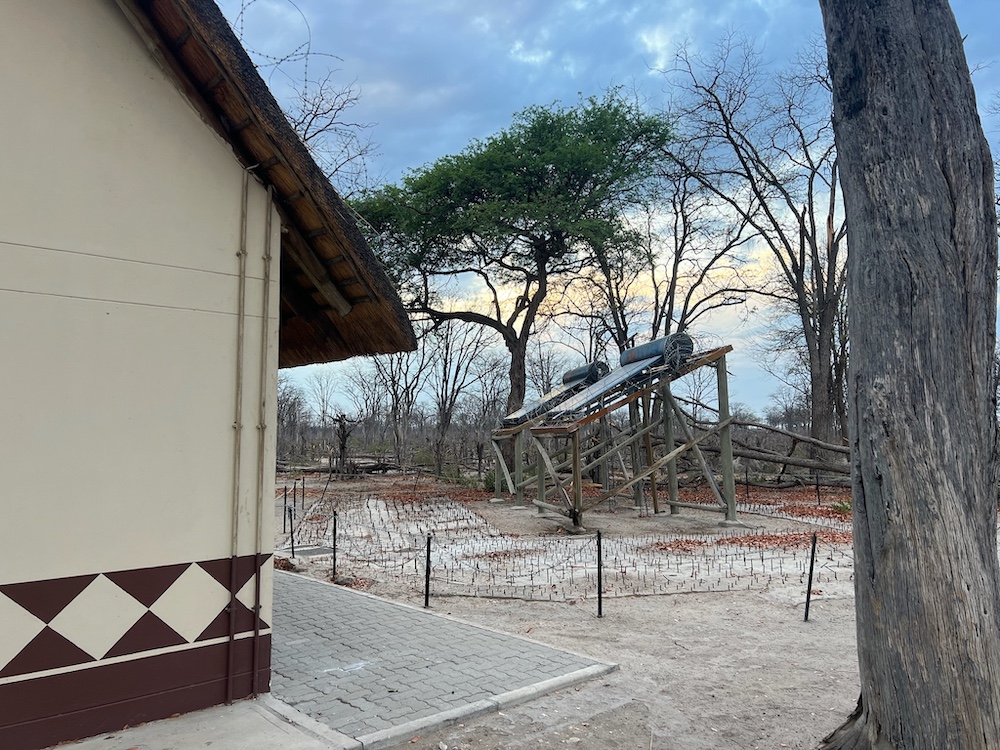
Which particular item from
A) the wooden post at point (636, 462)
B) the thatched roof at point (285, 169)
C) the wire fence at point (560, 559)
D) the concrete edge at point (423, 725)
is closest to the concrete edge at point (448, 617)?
the wire fence at point (560, 559)

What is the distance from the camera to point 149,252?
13.5ft

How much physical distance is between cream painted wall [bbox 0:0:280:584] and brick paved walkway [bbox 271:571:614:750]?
4.09 feet

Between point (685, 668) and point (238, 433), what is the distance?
391 cm

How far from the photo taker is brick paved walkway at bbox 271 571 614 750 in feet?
14.0

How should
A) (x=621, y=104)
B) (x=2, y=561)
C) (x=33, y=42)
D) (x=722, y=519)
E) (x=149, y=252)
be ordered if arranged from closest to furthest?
1. (x=2, y=561)
2. (x=33, y=42)
3. (x=149, y=252)
4. (x=722, y=519)
5. (x=621, y=104)

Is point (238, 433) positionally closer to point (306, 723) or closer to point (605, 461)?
point (306, 723)

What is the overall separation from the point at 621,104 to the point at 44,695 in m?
21.9

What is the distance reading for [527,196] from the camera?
2117 cm

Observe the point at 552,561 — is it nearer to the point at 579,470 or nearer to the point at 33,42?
the point at 579,470

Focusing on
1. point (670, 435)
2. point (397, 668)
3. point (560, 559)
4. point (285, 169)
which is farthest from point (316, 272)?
point (670, 435)

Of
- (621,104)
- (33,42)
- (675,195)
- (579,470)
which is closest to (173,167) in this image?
(33,42)

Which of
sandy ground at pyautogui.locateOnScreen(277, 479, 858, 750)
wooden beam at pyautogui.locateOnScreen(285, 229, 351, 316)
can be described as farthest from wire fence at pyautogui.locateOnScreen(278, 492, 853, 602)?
wooden beam at pyautogui.locateOnScreen(285, 229, 351, 316)

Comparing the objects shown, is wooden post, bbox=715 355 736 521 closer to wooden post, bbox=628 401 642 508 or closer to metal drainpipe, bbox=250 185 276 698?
wooden post, bbox=628 401 642 508

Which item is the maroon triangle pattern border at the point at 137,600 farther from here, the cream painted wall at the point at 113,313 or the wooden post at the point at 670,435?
the wooden post at the point at 670,435
